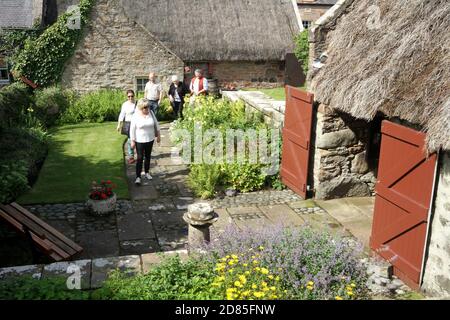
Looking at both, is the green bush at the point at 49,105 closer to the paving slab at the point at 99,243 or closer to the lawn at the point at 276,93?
the paving slab at the point at 99,243

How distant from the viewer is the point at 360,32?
28.9ft

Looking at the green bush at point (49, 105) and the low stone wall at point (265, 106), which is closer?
the low stone wall at point (265, 106)

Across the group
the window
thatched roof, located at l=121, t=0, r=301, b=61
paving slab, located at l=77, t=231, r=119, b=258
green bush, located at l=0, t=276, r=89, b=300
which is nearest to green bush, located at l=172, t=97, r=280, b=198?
paving slab, located at l=77, t=231, r=119, b=258

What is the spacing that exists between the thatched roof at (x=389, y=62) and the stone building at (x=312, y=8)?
78.8 feet

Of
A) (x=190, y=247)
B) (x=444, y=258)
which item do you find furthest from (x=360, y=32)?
(x=190, y=247)

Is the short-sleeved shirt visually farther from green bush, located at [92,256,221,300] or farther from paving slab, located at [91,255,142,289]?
green bush, located at [92,256,221,300]

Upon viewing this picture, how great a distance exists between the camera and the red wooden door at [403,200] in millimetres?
6191

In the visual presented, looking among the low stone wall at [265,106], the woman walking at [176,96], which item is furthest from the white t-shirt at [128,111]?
the woman walking at [176,96]

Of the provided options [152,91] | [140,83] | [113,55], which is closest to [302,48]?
[140,83]

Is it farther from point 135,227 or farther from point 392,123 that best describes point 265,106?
point 392,123

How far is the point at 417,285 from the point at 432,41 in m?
3.33

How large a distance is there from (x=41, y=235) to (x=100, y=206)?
181cm

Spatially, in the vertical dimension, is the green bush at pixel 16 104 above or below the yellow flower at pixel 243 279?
above
